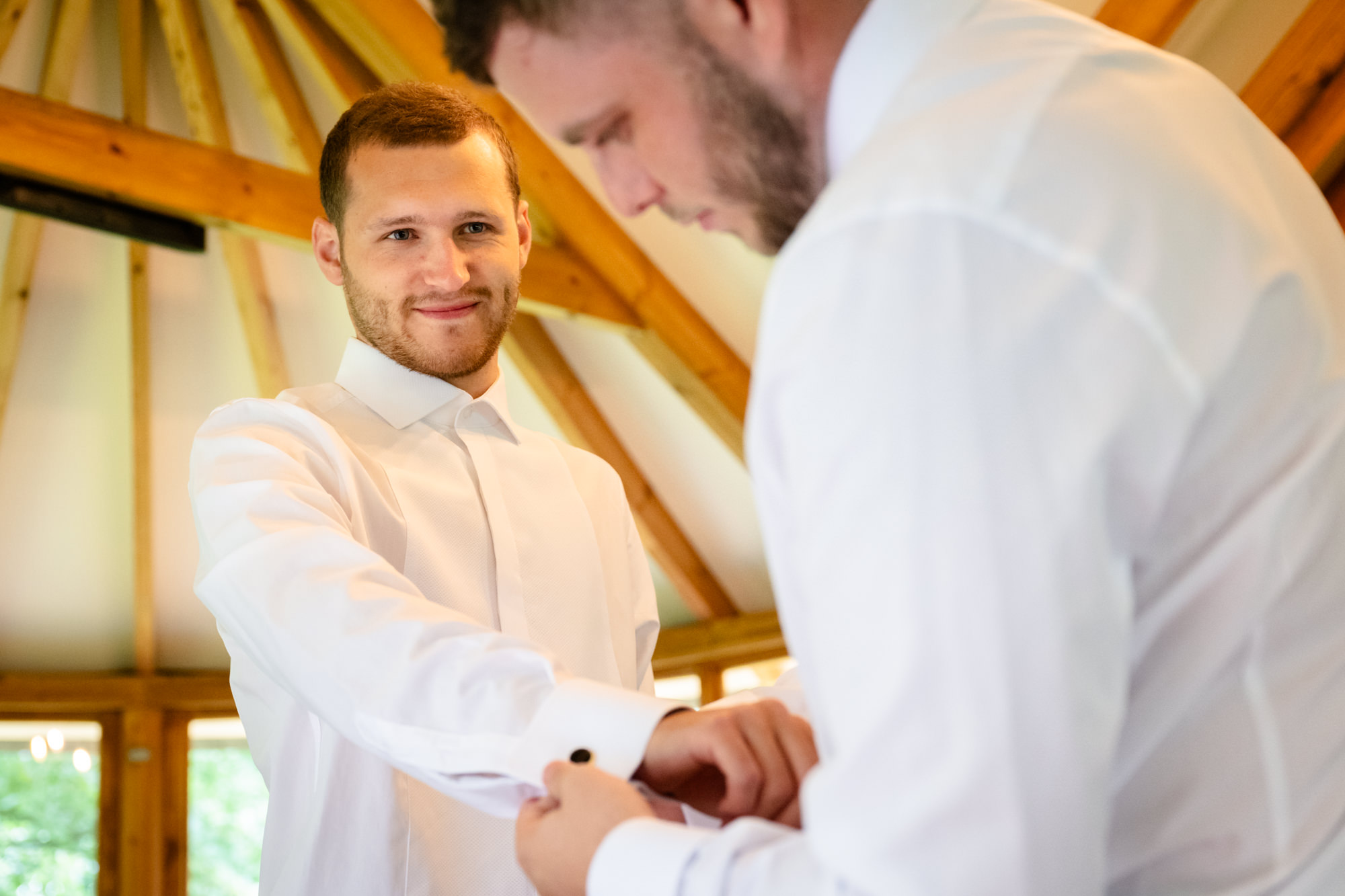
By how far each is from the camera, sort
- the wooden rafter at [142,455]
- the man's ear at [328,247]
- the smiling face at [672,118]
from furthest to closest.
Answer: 1. the wooden rafter at [142,455]
2. the man's ear at [328,247]
3. the smiling face at [672,118]

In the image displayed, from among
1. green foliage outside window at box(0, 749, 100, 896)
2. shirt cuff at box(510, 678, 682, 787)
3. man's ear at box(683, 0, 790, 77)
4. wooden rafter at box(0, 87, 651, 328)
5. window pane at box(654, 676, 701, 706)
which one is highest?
man's ear at box(683, 0, 790, 77)

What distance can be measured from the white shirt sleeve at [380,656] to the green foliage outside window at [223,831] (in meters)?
5.52

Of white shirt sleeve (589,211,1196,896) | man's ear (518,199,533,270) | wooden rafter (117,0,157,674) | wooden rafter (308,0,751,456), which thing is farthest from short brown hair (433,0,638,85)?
wooden rafter (117,0,157,674)

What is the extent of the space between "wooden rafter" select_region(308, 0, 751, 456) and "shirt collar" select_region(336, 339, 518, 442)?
223cm

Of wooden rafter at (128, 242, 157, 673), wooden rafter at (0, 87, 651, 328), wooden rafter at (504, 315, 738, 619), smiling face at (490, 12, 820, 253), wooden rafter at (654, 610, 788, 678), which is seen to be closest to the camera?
smiling face at (490, 12, 820, 253)

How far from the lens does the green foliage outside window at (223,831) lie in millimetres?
6355

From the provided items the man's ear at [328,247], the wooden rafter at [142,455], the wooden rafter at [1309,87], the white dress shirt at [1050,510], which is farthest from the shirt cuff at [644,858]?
the wooden rafter at [142,455]

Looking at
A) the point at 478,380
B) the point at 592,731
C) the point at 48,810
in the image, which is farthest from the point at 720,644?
the point at 592,731

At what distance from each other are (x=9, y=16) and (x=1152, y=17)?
3751mm

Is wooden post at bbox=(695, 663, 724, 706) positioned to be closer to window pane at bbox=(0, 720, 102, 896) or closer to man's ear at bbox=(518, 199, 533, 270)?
window pane at bbox=(0, 720, 102, 896)

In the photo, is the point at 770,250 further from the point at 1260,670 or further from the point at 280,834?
the point at 280,834

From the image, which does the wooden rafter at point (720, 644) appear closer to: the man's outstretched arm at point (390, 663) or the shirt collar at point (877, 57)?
the man's outstretched arm at point (390, 663)

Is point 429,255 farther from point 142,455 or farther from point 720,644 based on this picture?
point 720,644

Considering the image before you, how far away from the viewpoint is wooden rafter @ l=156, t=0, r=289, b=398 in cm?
426
